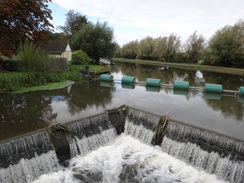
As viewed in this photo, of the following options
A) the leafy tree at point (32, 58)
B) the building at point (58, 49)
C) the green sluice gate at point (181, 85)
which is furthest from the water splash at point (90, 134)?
the building at point (58, 49)

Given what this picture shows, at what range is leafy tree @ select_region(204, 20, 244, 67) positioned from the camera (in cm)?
3469

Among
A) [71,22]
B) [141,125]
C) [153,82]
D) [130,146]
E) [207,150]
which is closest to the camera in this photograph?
[207,150]

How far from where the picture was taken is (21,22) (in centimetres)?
1487

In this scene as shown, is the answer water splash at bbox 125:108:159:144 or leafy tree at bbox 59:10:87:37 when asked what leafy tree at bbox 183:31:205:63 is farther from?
water splash at bbox 125:108:159:144

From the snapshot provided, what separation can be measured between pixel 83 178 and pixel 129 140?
8.85 ft

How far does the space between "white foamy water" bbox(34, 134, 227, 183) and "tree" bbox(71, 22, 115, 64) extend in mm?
22685

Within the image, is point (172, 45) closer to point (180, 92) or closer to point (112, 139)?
point (180, 92)

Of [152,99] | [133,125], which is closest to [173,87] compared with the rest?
[152,99]

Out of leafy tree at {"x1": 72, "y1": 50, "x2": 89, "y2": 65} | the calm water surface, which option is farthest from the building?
the calm water surface

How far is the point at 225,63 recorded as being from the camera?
3881 centimetres

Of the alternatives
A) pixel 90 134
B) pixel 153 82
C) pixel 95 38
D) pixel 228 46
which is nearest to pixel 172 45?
pixel 228 46

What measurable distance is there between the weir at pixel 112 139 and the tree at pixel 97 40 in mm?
21381

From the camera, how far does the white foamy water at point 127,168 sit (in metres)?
5.39

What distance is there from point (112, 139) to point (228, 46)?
3811 centimetres
